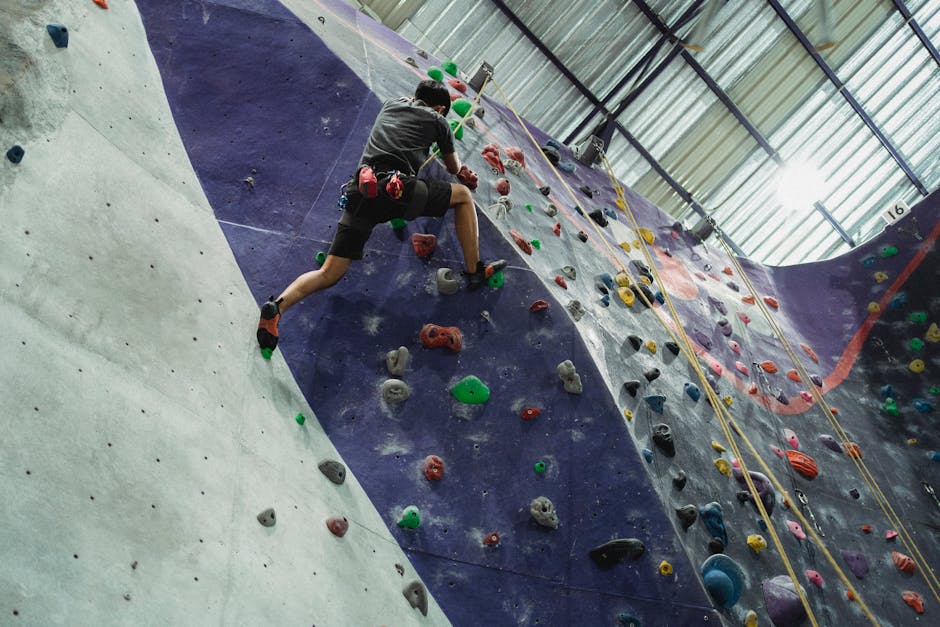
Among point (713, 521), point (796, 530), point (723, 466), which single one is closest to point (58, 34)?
point (713, 521)

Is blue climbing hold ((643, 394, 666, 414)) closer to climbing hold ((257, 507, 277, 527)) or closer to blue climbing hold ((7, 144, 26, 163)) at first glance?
climbing hold ((257, 507, 277, 527))

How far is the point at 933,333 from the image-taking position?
830 centimetres

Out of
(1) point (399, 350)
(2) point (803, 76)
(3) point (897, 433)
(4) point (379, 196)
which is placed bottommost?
(1) point (399, 350)

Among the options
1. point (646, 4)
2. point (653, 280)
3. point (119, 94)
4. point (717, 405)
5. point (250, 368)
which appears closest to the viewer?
point (250, 368)

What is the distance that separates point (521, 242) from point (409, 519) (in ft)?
6.26

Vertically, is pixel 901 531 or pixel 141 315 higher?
pixel 901 531

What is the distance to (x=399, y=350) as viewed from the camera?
4578mm

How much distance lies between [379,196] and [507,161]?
6.80ft

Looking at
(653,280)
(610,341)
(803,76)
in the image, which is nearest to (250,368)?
(610,341)

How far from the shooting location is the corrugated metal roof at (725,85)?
39.2 feet

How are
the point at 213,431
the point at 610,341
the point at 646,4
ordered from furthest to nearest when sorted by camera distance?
the point at 646,4 → the point at 610,341 → the point at 213,431

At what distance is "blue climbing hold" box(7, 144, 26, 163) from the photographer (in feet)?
11.7

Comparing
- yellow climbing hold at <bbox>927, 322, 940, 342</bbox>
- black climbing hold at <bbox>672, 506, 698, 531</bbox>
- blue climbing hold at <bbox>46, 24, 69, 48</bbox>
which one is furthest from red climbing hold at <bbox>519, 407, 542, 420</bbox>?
yellow climbing hold at <bbox>927, 322, 940, 342</bbox>

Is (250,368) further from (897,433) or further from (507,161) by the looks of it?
(897,433)
